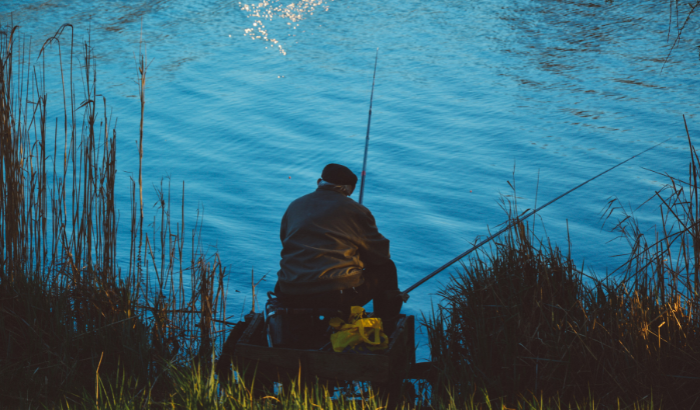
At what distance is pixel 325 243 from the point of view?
3.05m

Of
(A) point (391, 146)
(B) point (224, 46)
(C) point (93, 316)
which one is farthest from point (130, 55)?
(C) point (93, 316)

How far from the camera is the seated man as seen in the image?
9.95 ft

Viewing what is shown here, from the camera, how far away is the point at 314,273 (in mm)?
3010

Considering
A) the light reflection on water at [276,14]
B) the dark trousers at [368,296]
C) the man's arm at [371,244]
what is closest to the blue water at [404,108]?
the light reflection on water at [276,14]

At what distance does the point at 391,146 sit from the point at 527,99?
8.67 feet

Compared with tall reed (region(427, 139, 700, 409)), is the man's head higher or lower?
higher

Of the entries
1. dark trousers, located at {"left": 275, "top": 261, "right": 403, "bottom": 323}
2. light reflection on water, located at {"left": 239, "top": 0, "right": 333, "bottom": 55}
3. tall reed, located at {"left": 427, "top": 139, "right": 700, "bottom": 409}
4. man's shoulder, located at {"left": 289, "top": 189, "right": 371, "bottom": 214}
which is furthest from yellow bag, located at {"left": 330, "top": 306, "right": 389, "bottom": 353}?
light reflection on water, located at {"left": 239, "top": 0, "right": 333, "bottom": 55}

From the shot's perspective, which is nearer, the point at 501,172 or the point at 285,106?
the point at 501,172

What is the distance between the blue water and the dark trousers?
0.70ft

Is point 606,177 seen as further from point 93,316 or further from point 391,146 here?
point 93,316

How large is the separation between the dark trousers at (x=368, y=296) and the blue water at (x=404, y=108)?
0.21 meters

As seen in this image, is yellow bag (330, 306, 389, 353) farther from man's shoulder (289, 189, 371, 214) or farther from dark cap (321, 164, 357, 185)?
dark cap (321, 164, 357, 185)

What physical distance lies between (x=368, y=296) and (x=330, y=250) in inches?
12.7

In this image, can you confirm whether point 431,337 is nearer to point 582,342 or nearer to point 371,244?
point 371,244
